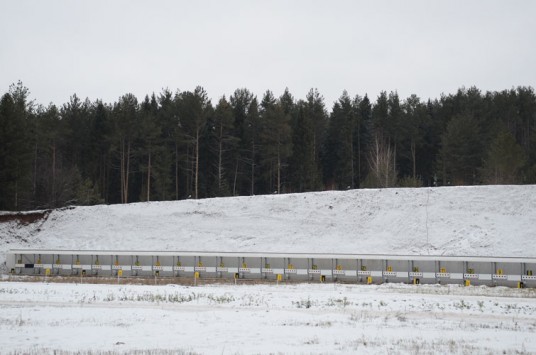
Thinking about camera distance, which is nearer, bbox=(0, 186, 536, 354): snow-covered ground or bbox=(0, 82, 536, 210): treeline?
bbox=(0, 186, 536, 354): snow-covered ground

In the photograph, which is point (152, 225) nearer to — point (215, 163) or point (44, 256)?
point (44, 256)

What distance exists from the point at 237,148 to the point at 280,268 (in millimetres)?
34988

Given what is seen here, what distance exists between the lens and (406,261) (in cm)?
3431

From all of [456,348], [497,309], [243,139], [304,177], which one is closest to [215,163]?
[243,139]

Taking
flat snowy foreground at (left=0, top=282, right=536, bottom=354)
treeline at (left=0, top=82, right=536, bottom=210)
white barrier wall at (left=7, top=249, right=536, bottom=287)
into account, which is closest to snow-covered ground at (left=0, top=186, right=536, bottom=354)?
flat snowy foreground at (left=0, top=282, right=536, bottom=354)

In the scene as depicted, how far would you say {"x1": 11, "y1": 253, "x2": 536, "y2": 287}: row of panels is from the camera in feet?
107

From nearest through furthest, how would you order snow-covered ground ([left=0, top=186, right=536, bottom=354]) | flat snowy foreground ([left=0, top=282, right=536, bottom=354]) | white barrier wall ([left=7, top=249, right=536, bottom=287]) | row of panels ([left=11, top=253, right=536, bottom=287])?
1. flat snowy foreground ([left=0, top=282, right=536, bottom=354])
2. snow-covered ground ([left=0, top=186, right=536, bottom=354])
3. white barrier wall ([left=7, top=249, right=536, bottom=287])
4. row of panels ([left=11, top=253, right=536, bottom=287])

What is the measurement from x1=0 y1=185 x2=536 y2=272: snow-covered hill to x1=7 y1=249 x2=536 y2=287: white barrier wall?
19.6 feet

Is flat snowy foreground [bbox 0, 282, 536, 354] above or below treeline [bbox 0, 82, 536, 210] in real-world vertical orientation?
below

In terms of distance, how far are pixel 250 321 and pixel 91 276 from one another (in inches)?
988

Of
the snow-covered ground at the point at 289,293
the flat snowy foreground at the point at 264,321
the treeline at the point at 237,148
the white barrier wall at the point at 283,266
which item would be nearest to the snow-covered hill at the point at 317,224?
the snow-covered ground at the point at 289,293

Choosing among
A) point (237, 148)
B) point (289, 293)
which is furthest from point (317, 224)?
point (237, 148)

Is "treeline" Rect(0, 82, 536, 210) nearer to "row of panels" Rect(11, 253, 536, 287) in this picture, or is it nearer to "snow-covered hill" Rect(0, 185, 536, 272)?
"snow-covered hill" Rect(0, 185, 536, 272)

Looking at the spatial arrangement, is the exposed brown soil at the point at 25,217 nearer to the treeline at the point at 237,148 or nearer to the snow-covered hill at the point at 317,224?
the snow-covered hill at the point at 317,224
